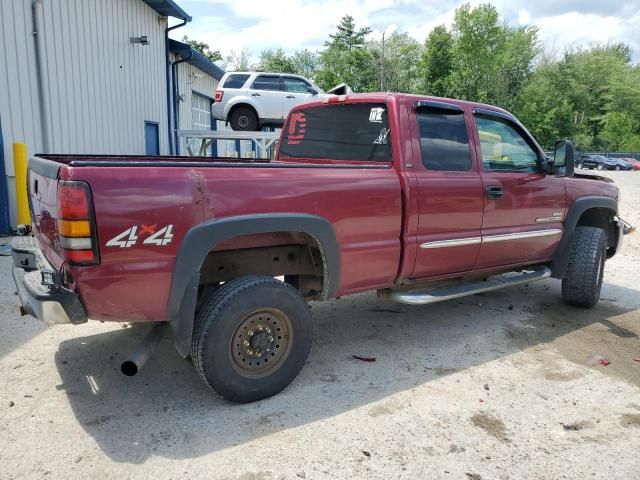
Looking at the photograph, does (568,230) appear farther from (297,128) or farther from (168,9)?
(168,9)

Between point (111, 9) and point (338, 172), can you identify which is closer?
point (338, 172)

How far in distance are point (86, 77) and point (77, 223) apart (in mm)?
9064

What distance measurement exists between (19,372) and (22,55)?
22.4 ft

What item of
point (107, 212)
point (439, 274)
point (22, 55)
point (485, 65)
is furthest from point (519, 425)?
point (485, 65)

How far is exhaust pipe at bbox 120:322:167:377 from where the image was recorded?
294 cm

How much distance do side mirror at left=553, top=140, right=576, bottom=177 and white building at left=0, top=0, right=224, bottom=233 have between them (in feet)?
26.2

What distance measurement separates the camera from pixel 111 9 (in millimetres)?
11242

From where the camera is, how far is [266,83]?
13.2m

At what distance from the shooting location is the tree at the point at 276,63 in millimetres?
61375

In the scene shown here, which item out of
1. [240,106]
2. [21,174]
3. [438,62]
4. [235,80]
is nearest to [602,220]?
[21,174]

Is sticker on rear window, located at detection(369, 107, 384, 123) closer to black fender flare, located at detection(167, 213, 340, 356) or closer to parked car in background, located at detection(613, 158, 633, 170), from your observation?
black fender flare, located at detection(167, 213, 340, 356)

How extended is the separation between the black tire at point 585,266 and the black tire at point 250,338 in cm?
313

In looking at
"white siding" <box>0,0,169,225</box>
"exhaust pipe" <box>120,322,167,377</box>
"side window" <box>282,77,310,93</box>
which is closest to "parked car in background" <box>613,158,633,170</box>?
"side window" <box>282,77,310,93</box>

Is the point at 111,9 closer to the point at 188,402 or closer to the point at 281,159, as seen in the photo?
the point at 281,159
